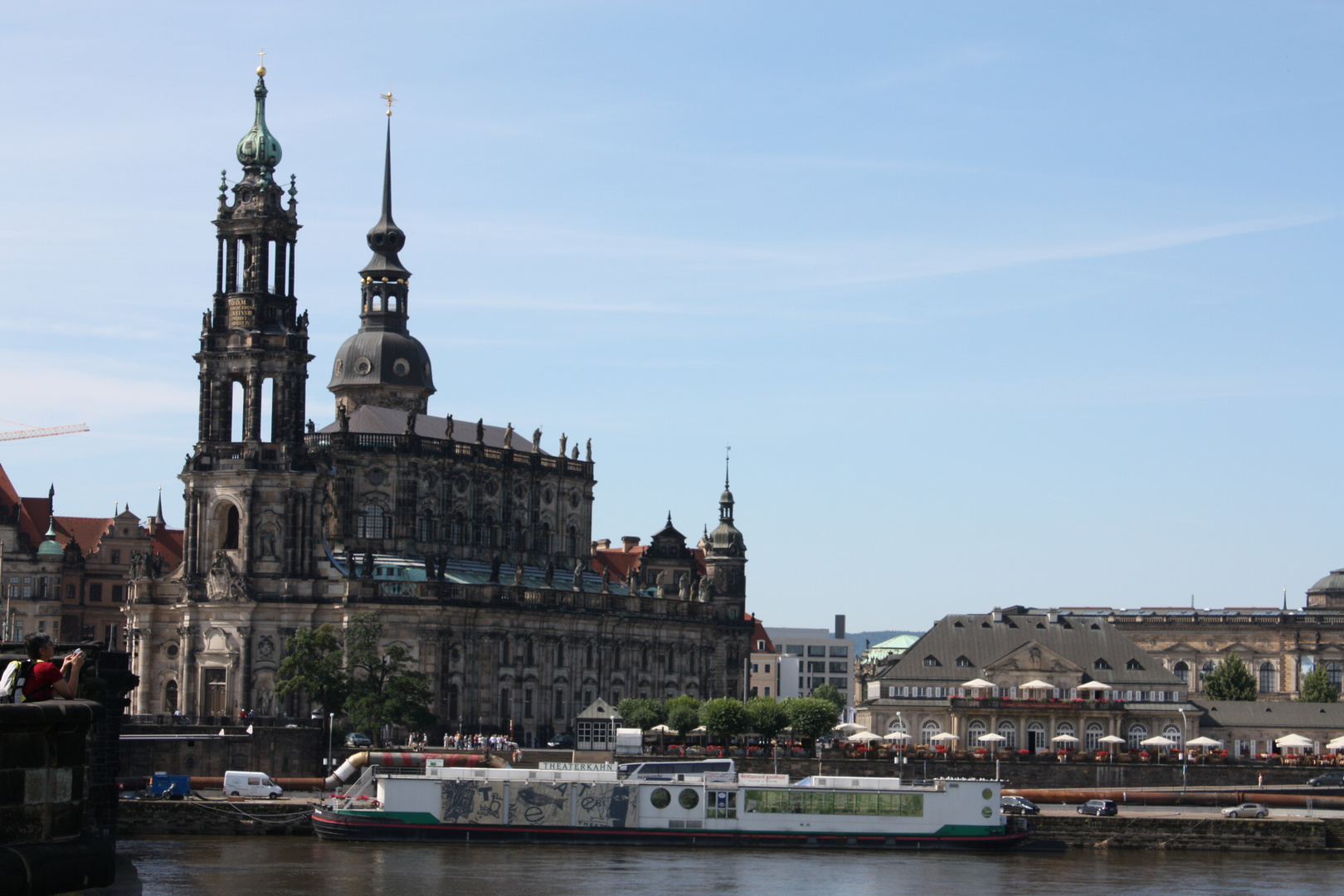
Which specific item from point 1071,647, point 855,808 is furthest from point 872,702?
point 855,808

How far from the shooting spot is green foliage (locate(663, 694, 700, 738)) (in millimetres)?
120562

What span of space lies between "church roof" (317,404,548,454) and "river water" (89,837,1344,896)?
51.5m

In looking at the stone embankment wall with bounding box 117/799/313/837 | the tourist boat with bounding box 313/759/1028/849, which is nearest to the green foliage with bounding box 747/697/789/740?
the tourist boat with bounding box 313/759/1028/849

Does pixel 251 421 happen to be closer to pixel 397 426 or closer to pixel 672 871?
pixel 397 426

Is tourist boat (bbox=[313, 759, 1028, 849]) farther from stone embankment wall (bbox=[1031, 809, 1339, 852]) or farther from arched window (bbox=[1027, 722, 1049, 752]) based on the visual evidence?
arched window (bbox=[1027, 722, 1049, 752])

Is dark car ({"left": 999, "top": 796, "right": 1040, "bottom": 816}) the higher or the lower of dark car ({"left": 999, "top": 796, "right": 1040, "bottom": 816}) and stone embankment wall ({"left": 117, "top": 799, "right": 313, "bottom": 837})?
the higher

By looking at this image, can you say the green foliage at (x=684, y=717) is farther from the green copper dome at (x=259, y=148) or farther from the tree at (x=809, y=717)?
the green copper dome at (x=259, y=148)

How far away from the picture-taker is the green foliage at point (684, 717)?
120562 millimetres

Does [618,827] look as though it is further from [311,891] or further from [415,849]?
[311,891]

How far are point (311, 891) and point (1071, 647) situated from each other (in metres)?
64.2

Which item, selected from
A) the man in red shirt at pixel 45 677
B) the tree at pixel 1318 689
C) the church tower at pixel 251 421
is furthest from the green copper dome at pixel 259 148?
the man in red shirt at pixel 45 677

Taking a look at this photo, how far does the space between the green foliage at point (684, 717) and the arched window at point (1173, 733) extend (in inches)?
1015

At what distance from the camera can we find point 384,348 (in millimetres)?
139875

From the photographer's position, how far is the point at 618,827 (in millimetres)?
84812
